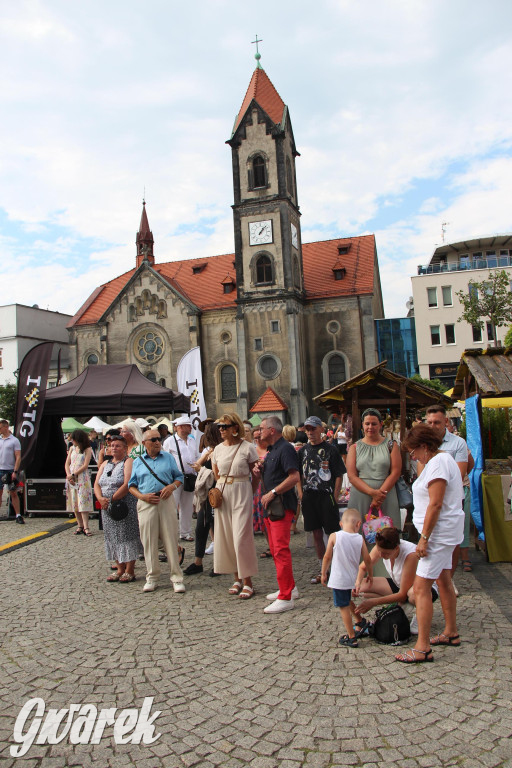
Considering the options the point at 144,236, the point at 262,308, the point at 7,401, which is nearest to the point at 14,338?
the point at 7,401

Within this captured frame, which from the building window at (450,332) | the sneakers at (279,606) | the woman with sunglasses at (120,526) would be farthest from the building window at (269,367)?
the sneakers at (279,606)

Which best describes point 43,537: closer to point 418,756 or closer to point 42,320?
point 418,756

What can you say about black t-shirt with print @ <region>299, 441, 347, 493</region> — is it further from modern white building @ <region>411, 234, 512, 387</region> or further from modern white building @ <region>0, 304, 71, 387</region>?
modern white building @ <region>0, 304, 71, 387</region>

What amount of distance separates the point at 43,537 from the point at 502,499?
7.81 m

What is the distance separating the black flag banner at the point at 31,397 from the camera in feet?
42.9

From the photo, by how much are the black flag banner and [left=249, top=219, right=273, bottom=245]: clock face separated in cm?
2677

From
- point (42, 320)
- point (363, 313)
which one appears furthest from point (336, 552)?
point (42, 320)

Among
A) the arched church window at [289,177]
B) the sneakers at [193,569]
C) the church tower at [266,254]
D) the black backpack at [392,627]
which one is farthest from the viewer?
the arched church window at [289,177]

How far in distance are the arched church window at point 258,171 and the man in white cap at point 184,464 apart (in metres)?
32.0

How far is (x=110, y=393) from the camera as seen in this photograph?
14320 millimetres

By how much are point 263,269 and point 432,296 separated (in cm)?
1775

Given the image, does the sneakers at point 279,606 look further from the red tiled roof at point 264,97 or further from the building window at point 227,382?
the red tiled roof at point 264,97

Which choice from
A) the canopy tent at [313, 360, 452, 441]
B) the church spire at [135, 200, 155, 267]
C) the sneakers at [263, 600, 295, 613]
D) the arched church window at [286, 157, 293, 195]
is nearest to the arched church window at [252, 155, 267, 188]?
the arched church window at [286, 157, 293, 195]

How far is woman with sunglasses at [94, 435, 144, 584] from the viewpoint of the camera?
299 inches
